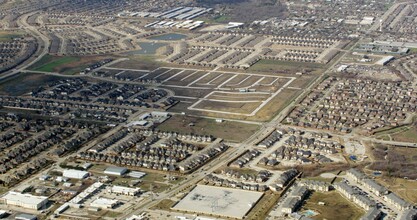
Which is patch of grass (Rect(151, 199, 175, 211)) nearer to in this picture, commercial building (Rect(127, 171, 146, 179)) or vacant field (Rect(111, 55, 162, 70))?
commercial building (Rect(127, 171, 146, 179))

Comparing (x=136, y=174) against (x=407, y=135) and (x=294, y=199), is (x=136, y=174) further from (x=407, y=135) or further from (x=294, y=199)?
(x=407, y=135)

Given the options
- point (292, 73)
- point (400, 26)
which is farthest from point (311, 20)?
point (292, 73)

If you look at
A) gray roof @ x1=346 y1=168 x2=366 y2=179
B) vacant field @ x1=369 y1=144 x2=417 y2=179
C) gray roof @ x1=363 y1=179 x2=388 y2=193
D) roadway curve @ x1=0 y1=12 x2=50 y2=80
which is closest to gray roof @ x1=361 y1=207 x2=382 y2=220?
gray roof @ x1=363 y1=179 x2=388 y2=193

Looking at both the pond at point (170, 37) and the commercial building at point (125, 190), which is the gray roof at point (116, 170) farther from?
the pond at point (170, 37)

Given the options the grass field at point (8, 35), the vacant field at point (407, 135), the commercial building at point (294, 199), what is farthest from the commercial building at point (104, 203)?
the grass field at point (8, 35)

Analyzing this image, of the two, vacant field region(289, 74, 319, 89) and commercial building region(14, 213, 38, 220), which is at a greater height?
commercial building region(14, 213, 38, 220)

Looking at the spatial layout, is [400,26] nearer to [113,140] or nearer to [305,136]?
[305,136]
